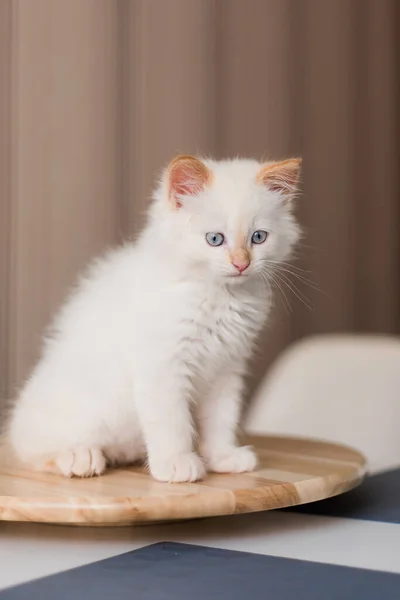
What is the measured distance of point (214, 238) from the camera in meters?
1.08

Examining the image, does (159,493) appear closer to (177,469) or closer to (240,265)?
(177,469)

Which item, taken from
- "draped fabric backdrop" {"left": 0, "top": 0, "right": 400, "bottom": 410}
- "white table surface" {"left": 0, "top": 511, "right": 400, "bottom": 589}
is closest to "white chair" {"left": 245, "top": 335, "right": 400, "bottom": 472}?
"draped fabric backdrop" {"left": 0, "top": 0, "right": 400, "bottom": 410}

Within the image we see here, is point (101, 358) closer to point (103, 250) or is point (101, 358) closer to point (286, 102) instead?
point (103, 250)

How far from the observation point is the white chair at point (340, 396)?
6.12 feet

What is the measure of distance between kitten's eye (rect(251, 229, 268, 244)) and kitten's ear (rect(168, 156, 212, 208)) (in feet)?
0.30

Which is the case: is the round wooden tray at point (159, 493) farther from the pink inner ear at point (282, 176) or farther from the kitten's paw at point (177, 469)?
the pink inner ear at point (282, 176)

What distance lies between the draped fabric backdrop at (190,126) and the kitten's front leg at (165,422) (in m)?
0.60

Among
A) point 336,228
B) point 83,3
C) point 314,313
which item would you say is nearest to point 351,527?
point 83,3

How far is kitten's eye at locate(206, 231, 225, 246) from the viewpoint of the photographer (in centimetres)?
108

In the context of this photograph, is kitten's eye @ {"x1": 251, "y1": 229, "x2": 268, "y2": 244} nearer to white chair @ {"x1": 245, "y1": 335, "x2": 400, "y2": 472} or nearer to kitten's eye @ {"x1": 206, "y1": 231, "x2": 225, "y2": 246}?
kitten's eye @ {"x1": 206, "y1": 231, "x2": 225, "y2": 246}

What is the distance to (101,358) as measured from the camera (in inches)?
45.0

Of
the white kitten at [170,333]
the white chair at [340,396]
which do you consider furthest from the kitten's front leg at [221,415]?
the white chair at [340,396]

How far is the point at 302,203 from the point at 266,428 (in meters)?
0.90

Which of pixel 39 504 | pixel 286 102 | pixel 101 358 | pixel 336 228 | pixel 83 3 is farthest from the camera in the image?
pixel 336 228
